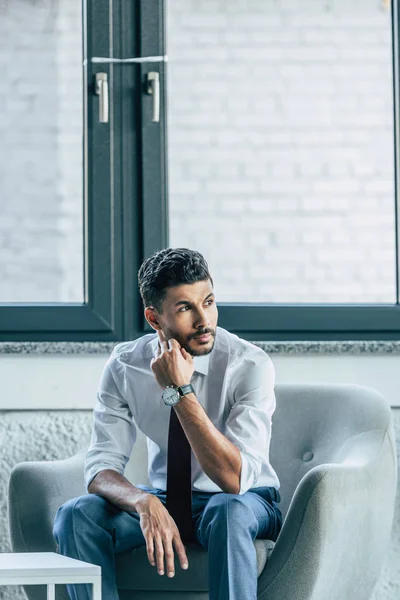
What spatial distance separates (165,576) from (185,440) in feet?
1.03

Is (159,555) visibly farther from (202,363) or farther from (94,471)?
(202,363)

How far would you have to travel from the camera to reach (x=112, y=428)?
2.39 m

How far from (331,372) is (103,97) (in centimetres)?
115

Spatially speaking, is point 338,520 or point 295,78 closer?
point 338,520

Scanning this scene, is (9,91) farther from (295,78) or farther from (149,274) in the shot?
(149,274)

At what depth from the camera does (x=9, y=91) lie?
10.4ft

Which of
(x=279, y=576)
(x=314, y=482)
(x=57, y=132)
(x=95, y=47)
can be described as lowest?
(x=279, y=576)

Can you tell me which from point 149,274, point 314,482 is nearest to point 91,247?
point 149,274

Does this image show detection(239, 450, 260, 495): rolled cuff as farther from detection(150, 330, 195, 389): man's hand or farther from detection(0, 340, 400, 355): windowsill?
detection(0, 340, 400, 355): windowsill

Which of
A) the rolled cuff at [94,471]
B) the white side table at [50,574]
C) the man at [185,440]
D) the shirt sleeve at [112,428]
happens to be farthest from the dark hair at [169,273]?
the white side table at [50,574]

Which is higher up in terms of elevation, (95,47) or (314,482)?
(95,47)

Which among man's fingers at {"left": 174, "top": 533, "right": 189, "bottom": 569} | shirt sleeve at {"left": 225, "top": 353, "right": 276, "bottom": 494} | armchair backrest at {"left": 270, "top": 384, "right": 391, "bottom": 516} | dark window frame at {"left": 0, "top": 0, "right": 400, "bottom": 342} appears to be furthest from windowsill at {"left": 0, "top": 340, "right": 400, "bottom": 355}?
man's fingers at {"left": 174, "top": 533, "right": 189, "bottom": 569}

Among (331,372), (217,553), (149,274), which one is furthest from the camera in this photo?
(331,372)

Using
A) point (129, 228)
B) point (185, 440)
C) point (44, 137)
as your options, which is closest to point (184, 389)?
point (185, 440)
